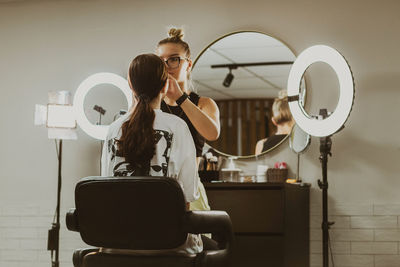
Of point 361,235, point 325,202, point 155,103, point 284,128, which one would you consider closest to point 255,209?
point 325,202

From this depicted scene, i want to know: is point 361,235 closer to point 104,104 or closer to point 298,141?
point 298,141

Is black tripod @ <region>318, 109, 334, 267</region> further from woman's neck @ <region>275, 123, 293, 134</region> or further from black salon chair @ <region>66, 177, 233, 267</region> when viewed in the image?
black salon chair @ <region>66, 177, 233, 267</region>

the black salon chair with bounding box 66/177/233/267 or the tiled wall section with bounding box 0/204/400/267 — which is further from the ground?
the black salon chair with bounding box 66/177/233/267

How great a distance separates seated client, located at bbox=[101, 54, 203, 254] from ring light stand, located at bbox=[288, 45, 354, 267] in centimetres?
157

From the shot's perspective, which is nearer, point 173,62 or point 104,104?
point 173,62

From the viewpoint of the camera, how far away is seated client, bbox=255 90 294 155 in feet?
11.7

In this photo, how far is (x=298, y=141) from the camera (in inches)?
135

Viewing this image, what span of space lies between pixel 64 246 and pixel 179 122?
2689 millimetres

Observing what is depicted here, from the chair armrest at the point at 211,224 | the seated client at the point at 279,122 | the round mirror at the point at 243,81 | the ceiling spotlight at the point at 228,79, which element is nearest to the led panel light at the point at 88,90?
the round mirror at the point at 243,81

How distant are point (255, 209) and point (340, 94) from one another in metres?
0.88

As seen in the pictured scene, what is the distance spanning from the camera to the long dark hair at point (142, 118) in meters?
1.51

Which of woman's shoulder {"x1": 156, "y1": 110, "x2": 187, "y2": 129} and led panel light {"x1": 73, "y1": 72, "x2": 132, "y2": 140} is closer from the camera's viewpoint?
woman's shoulder {"x1": 156, "y1": 110, "x2": 187, "y2": 129}

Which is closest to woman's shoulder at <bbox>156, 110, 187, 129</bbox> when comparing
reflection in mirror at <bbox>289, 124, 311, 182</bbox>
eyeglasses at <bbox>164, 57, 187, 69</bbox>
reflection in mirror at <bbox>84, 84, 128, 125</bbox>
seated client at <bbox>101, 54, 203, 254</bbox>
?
seated client at <bbox>101, 54, 203, 254</bbox>

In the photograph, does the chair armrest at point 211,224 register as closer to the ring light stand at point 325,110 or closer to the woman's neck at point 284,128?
the ring light stand at point 325,110
